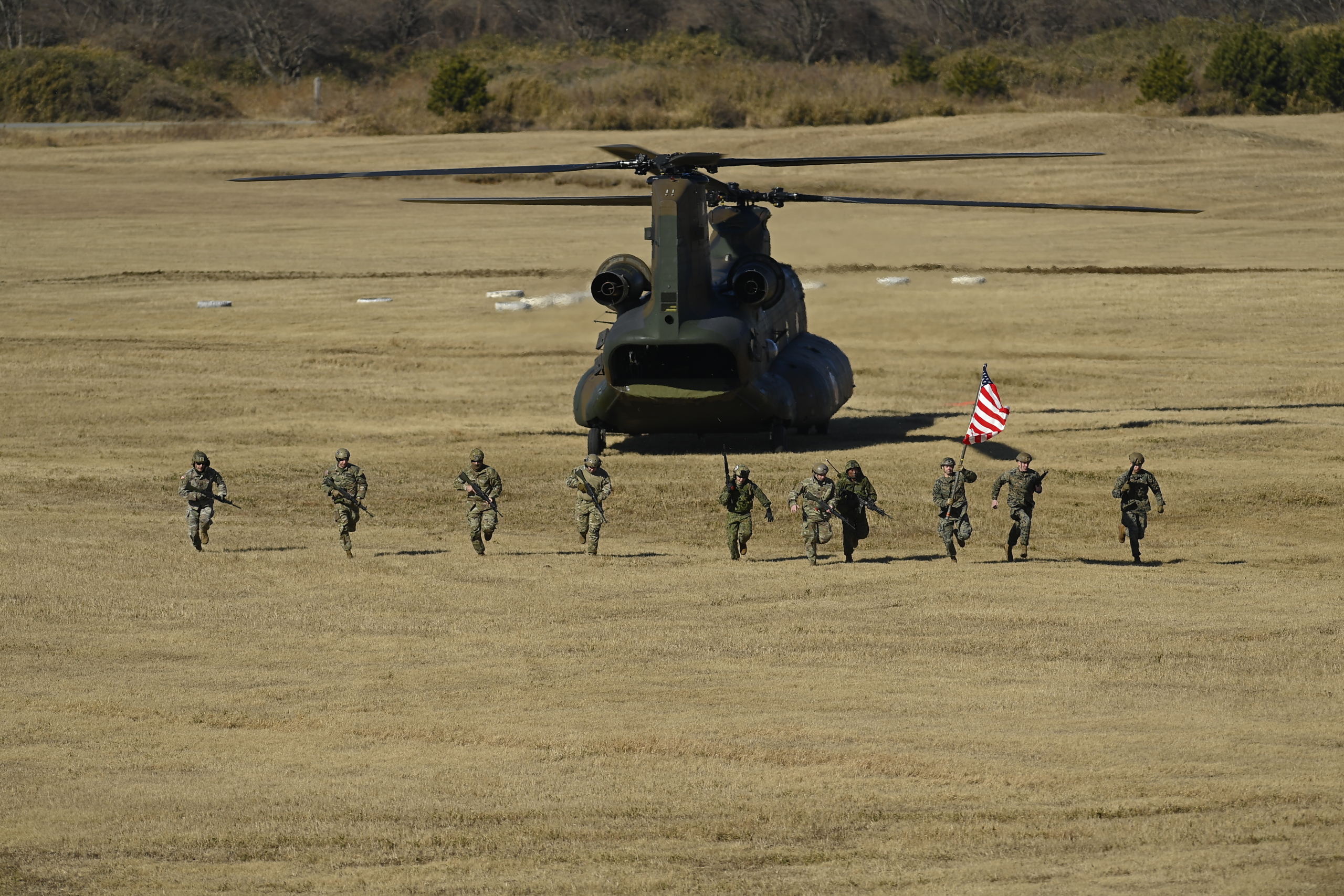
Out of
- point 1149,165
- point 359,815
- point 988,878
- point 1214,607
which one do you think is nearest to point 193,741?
point 359,815

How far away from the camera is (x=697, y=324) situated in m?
28.2

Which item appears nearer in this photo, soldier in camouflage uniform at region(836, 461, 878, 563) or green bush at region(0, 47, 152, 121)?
soldier in camouflage uniform at region(836, 461, 878, 563)

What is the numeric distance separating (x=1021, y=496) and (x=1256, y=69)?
64.7 metres

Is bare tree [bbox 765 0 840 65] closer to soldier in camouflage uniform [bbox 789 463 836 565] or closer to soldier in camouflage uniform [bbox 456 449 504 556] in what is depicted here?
soldier in camouflage uniform [bbox 456 449 504 556]

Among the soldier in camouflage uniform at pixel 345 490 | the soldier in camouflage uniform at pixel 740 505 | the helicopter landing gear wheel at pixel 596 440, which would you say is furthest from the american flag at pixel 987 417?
the soldier in camouflage uniform at pixel 345 490

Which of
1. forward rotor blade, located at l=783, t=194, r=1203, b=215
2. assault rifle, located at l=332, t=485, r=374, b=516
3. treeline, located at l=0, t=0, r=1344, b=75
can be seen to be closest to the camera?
assault rifle, located at l=332, t=485, r=374, b=516

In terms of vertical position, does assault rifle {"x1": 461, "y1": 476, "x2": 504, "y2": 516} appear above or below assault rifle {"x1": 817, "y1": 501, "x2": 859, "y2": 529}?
above

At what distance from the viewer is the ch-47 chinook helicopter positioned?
91.6 ft

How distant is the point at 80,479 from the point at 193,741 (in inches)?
563

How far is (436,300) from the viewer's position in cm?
4809

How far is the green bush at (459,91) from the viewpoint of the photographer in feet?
273

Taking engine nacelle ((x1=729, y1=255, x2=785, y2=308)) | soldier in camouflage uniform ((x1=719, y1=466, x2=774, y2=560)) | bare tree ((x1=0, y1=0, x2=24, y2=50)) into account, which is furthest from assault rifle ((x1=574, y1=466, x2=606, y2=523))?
bare tree ((x1=0, y1=0, x2=24, y2=50))

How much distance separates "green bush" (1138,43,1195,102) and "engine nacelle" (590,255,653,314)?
55449 mm

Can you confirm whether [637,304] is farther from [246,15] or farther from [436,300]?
[246,15]
